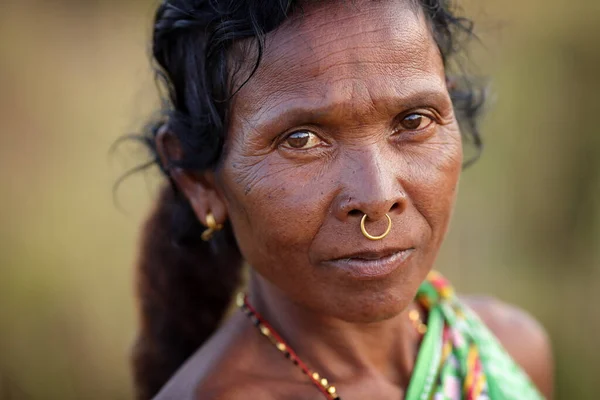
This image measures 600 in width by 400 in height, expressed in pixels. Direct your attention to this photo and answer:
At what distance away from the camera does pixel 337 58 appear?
1.53 meters

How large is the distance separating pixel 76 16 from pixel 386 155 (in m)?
3.28

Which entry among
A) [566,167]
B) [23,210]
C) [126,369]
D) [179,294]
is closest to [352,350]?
[179,294]

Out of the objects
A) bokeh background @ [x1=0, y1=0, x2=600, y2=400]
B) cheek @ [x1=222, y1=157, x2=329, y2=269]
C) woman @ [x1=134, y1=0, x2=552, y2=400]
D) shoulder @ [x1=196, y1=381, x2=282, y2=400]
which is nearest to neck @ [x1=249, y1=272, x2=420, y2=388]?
woman @ [x1=134, y1=0, x2=552, y2=400]

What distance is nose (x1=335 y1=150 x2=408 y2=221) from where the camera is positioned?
58.6 inches

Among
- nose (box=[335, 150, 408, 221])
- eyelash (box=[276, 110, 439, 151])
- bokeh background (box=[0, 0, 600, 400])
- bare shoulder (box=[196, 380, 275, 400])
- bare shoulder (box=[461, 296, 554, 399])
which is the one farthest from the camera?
bokeh background (box=[0, 0, 600, 400])

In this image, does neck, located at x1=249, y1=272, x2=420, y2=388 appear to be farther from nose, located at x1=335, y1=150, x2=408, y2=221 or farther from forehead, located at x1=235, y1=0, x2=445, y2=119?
forehead, located at x1=235, y1=0, x2=445, y2=119

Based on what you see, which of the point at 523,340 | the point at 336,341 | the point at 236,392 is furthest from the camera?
the point at 523,340

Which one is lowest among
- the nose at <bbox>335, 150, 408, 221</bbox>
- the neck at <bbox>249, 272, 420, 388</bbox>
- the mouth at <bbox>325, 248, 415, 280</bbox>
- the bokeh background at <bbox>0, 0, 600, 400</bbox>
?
the bokeh background at <bbox>0, 0, 600, 400</bbox>

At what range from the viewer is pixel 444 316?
2119 millimetres

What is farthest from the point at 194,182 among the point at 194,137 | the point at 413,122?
the point at 413,122

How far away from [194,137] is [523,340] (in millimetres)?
1343

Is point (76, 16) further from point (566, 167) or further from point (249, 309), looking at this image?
point (566, 167)

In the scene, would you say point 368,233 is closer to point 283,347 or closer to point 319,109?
point 319,109

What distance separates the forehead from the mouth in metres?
0.35
